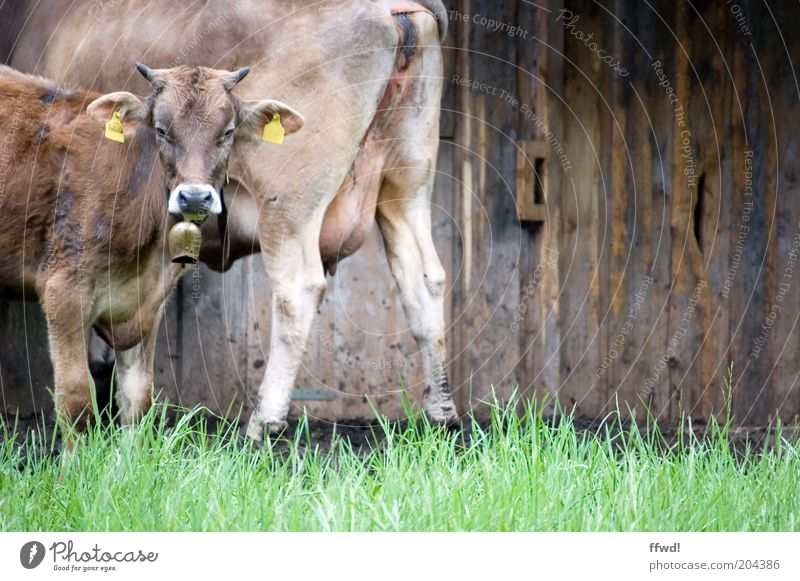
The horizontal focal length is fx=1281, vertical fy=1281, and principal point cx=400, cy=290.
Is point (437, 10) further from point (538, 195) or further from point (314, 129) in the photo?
point (538, 195)

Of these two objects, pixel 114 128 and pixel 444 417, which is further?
pixel 444 417

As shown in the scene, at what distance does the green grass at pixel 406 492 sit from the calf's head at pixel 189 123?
101 centimetres

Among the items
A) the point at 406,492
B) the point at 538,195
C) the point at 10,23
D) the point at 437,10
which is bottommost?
the point at 406,492

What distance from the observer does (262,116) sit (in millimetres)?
6180

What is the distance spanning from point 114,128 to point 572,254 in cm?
364

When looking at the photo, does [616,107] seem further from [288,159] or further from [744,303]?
[288,159]

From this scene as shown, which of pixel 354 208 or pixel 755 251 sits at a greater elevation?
pixel 354 208

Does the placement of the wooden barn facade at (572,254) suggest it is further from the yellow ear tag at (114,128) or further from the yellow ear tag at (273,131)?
the yellow ear tag at (114,128)

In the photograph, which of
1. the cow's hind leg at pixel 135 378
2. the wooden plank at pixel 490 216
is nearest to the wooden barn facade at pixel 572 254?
the wooden plank at pixel 490 216

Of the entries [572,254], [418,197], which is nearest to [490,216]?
[572,254]

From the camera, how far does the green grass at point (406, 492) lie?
4.43 meters

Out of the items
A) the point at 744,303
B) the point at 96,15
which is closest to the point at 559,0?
the point at 744,303

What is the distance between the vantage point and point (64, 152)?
6.20 meters
